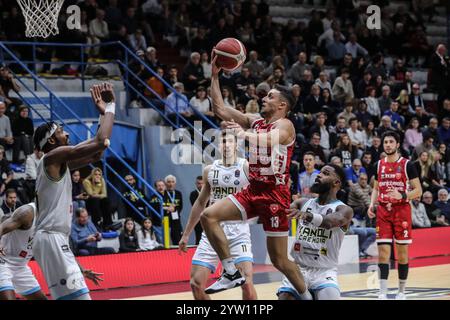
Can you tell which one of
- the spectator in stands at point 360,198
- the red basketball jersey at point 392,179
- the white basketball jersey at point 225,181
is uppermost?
the white basketball jersey at point 225,181

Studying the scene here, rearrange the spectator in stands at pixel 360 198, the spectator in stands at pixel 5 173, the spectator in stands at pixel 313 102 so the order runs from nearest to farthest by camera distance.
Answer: the spectator in stands at pixel 5 173 → the spectator in stands at pixel 360 198 → the spectator in stands at pixel 313 102

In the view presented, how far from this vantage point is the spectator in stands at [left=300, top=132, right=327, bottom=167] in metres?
18.7

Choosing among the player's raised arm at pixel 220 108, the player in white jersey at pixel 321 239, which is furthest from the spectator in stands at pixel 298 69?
the player in white jersey at pixel 321 239

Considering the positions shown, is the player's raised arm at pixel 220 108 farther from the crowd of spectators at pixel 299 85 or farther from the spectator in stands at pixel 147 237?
the spectator in stands at pixel 147 237

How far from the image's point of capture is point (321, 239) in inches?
339

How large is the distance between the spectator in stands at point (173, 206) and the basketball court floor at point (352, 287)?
1.56 meters

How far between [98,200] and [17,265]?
20.9 ft

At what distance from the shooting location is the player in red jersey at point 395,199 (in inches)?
474

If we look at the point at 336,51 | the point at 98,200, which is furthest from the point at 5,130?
the point at 336,51

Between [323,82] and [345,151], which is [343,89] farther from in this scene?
[345,151]

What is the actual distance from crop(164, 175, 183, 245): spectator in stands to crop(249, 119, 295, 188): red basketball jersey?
289 inches

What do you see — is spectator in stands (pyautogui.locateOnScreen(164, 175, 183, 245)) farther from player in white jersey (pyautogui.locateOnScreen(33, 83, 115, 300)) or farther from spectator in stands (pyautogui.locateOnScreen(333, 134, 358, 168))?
player in white jersey (pyautogui.locateOnScreen(33, 83, 115, 300))
